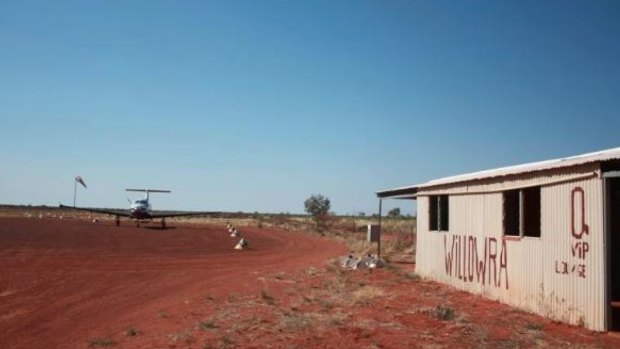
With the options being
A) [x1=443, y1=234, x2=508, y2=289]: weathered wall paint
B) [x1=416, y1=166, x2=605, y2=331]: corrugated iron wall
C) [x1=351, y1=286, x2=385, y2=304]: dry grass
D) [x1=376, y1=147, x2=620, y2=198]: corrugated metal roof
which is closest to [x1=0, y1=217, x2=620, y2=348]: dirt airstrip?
[x1=351, y1=286, x2=385, y2=304]: dry grass

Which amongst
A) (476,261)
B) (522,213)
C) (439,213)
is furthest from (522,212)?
(439,213)

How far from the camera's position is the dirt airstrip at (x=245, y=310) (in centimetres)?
984

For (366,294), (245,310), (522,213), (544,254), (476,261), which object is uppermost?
(522,213)

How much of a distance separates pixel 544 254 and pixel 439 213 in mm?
6275

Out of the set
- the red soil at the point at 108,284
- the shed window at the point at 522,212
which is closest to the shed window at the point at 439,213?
the shed window at the point at 522,212

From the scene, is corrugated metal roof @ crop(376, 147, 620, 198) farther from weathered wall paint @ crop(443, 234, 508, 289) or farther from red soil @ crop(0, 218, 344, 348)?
red soil @ crop(0, 218, 344, 348)

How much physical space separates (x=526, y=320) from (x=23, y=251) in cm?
1990

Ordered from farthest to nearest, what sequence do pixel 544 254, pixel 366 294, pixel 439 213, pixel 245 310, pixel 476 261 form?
pixel 439 213
pixel 476 261
pixel 366 294
pixel 245 310
pixel 544 254

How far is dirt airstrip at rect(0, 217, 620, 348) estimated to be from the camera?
984cm

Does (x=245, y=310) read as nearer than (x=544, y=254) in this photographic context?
No

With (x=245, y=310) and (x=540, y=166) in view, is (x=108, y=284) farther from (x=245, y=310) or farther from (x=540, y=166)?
(x=540, y=166)

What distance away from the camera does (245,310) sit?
41.1 ft

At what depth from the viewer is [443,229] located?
18359 millimetres

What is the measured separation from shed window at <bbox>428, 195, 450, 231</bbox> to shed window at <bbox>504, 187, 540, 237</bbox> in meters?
3.70
